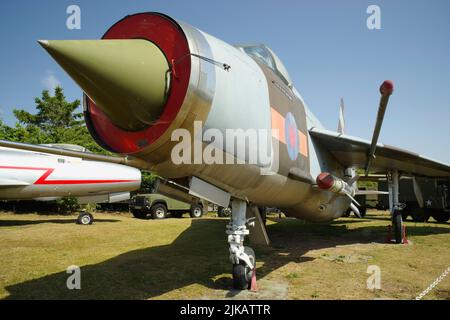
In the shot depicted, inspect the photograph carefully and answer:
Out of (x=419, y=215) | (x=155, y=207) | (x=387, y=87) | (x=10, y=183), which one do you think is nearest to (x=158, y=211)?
(x=155, y=207)

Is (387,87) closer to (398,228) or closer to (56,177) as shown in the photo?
(398,228)

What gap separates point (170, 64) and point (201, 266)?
14.2 ft

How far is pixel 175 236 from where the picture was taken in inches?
428

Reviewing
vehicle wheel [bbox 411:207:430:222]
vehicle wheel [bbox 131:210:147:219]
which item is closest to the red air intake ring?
vehicle wheel [bbox 131:210:147:219]

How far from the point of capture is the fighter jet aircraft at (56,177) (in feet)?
45.3

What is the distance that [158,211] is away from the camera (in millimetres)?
19969

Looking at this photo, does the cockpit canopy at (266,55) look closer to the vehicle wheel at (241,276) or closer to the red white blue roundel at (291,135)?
the red white blue roundel at (291,135)

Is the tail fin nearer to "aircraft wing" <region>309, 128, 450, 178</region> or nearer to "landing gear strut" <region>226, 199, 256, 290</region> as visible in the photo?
"aircraft wing" <region>309, 128, 450, 178</region>

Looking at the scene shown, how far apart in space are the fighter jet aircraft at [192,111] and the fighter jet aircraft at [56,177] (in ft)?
36.1

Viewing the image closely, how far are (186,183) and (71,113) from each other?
33898 mm

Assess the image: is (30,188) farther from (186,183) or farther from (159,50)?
(159,50)

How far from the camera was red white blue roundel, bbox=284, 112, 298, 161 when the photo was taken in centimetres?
493

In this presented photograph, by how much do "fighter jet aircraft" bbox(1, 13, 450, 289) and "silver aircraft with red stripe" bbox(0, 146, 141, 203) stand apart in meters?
11.8

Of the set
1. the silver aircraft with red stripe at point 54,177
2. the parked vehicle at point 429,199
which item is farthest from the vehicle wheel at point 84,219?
the parked vehicle at point 429,199
